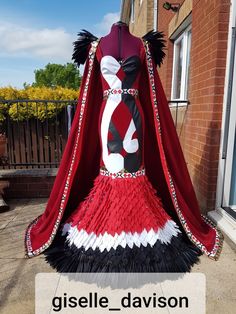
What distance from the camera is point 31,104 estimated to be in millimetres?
5398

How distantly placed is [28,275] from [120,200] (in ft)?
2.98

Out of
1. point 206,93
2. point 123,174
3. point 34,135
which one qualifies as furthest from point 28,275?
point 34,135

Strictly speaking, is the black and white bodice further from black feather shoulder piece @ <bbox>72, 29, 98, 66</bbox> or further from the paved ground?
the paved ground

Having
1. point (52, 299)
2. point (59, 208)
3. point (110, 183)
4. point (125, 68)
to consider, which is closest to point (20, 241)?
point (59, 208)

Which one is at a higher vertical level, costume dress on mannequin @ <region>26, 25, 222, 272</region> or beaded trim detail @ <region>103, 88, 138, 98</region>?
beaded trim detail @ <region>103, 88, 138, 98</region>

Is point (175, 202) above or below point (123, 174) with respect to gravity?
below

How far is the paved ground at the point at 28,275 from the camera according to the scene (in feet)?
6.06

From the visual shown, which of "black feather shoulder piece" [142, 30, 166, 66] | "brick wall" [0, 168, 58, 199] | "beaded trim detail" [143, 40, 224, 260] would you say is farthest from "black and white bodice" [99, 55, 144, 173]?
"brick wall" [0, 168, 58, 199]

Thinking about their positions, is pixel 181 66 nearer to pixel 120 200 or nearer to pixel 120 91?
pixel 120 91

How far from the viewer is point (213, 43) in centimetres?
292

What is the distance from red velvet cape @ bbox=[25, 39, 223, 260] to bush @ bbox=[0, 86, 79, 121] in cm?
279

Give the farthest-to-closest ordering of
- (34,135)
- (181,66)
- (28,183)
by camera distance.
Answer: (34,135) < (181,66) < (28,183)

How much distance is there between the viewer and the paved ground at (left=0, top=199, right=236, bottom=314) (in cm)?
185

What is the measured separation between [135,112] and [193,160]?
170 cm
